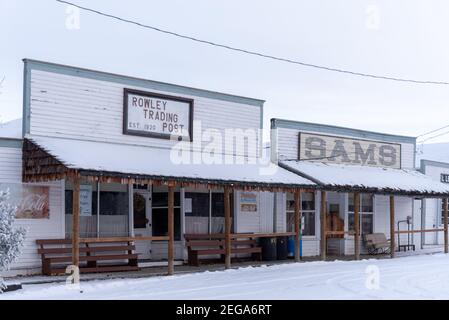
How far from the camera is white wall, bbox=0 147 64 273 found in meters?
14.9

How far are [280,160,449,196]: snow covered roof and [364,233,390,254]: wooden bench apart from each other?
2.13 meters

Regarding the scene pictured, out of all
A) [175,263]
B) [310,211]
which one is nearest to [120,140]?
[175,263]

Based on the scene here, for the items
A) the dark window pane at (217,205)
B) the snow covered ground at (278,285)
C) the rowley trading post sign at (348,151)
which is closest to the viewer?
the snow covered ground at (278,285)

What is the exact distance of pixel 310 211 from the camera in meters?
22.0

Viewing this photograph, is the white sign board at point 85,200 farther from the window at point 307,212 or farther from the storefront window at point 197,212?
the window at point 307,212

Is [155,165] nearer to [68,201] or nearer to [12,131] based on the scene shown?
[68,201]

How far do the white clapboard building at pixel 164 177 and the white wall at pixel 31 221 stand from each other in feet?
0.08

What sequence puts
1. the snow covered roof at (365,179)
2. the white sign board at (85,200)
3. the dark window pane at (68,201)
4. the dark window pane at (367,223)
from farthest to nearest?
1. the dark window pane at (367,223)
2. the snow covered roof at (365,179)
3. the white sign board at (85,200)
4. the dark window pane at (68,201)

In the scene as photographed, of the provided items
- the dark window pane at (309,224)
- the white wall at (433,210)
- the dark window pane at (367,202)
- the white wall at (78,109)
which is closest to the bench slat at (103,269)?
the white wall at (78,109)

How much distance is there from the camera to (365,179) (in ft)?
68.4

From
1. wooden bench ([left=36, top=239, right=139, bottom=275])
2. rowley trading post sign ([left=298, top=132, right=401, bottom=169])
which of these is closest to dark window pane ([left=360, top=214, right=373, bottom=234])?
rowley trading post sign ([left=298, top=132, right=401, bottom=169])

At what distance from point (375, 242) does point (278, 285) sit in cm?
993

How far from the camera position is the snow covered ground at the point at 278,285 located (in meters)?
12.4
